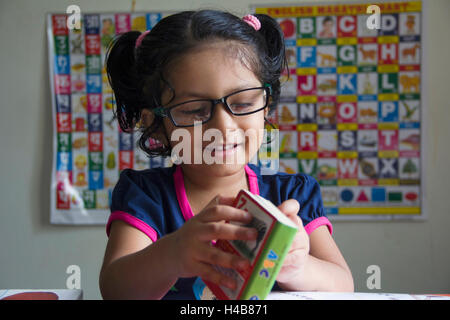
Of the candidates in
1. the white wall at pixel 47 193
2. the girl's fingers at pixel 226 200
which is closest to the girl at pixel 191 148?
the girl's fingers at pixel 226 200

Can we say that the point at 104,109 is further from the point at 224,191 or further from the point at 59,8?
the point at 224,191

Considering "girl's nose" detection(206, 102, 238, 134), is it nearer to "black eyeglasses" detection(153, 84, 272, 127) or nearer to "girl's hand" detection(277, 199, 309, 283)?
"black eyeglasses" detection(153, 84, 272, 127)

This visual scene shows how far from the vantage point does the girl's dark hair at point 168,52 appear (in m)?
0.68

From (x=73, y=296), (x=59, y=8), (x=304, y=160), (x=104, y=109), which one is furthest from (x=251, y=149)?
(x=59, y=8)

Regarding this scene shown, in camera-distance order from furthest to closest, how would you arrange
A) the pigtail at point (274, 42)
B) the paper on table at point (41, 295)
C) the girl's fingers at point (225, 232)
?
the pigtail at point (274, 42) < the paper on table at point (41, 295) < the girl's fingers at point (225, 232)

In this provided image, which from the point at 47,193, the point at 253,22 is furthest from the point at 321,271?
the point at 47,193

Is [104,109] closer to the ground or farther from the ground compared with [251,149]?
farther from the ground

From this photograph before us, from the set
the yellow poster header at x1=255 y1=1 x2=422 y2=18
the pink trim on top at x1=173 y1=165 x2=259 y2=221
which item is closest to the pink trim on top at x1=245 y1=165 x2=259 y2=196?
the pink trim on top at x1=173 y1=165 x2=259 y2=221

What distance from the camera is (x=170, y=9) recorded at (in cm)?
166

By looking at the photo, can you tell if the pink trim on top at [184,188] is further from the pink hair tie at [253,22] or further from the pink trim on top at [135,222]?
the pink hair tie at [253,22]

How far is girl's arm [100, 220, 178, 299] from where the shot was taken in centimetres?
47

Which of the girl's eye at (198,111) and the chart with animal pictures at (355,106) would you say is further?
the chart with animal pictures at (355,106)

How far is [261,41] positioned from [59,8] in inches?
50.1

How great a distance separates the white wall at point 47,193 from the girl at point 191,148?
965 millimetres
